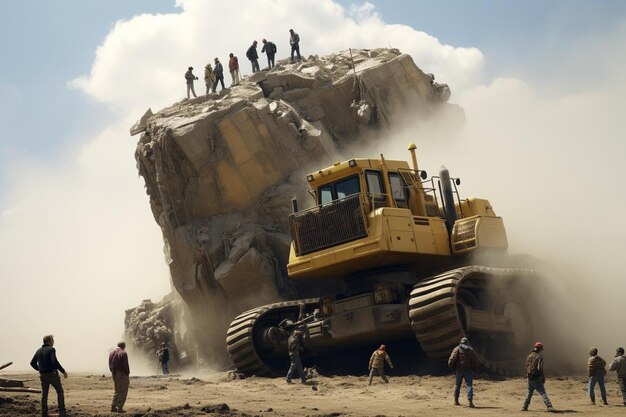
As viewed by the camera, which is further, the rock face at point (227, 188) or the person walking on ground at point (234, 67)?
the person walking on ground at point (234, 67)

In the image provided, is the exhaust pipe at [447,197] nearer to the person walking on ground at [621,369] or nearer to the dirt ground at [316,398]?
the dirt ground at [316,398]

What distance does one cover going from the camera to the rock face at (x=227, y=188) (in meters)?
26.6

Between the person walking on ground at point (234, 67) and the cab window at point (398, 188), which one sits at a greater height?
Answer: the person walking on ground at point (234, 67)

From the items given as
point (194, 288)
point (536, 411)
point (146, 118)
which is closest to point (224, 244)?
point (194, 288)

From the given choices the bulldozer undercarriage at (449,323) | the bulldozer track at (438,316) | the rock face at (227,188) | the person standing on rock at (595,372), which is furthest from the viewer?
the rock face at (227,188)

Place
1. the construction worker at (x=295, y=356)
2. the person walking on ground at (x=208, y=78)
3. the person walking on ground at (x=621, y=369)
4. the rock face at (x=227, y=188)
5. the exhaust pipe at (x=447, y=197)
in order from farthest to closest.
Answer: the person walking on ground at (x=208, y=78) → the rock face at (x=227, y=188) → the exhaust pipe at (x=447, y=197) → the construction worker at (x=295, y=356) → the person walking on ground at (x=621, y=369)

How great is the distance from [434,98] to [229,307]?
40.2 feet

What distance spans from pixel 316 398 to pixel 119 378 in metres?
4.19

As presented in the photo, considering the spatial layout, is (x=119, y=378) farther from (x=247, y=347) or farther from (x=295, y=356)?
(x=247, y=347)

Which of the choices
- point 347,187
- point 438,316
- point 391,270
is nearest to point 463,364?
point 438,316

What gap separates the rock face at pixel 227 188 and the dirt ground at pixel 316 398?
661 centimetres

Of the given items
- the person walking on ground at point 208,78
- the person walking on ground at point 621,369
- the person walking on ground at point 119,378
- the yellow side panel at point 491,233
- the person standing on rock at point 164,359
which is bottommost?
the person walking on ground at point 621,369

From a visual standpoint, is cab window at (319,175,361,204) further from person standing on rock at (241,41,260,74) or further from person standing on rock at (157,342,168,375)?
person standing on rock at (241,41,260,74)

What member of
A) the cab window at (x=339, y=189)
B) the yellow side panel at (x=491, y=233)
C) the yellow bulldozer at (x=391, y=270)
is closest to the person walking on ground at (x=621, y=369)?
the yellow bulldozer at (x=391, y=270)
